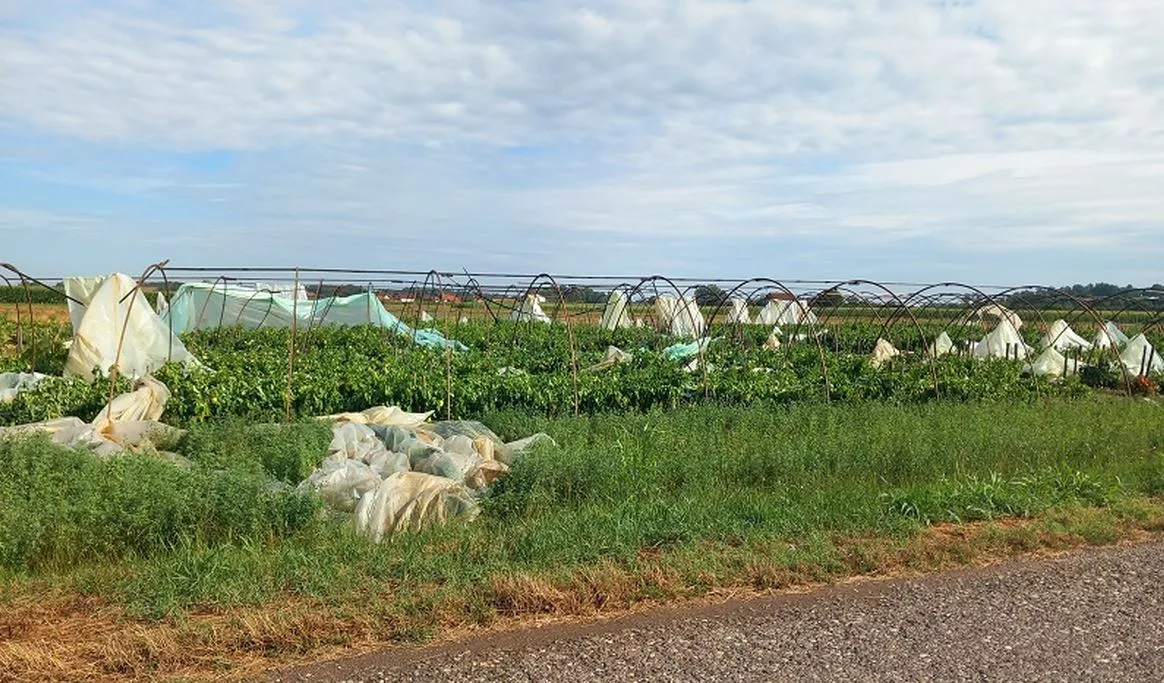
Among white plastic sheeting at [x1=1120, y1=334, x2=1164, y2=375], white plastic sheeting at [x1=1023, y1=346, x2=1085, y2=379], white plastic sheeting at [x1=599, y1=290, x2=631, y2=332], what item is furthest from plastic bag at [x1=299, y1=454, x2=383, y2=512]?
white plastic sheeting at [x1=1120, y1=334, x2=1164, y2=375]

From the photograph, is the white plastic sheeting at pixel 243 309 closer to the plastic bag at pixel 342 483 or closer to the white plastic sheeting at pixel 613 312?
the white plastic sheeting at pixel 613 312

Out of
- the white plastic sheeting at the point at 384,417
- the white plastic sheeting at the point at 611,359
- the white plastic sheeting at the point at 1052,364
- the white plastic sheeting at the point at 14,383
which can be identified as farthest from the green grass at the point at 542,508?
the white plastic sheeting at the point at 1052,364

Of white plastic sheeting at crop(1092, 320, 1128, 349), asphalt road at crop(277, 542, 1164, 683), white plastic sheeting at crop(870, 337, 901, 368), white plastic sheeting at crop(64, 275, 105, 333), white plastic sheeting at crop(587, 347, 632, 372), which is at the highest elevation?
white plastic sheeting at crop(64, 275, 105, 333)

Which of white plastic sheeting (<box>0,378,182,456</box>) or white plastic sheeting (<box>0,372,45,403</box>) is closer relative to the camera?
white plastic sheeting (<box>0,378,182,456</box>)

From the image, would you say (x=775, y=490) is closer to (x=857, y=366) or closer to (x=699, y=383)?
(x=699, y=383)

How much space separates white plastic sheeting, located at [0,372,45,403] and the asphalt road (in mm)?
7721

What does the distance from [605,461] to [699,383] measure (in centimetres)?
506

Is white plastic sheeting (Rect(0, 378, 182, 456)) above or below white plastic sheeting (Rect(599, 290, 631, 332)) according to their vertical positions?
below

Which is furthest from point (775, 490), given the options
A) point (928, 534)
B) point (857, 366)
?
point (857, 366)

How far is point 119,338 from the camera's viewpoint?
12.7 meters

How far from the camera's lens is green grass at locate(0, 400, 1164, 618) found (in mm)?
4949

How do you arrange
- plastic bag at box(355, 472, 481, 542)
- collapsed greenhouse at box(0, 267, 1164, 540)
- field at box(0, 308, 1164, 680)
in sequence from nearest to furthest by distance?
1. field at box(0, 308, 1164, 680)
2. plastic bag at box(355, 472, 481, 542)
3. collapsed greenhouse at box(0, 267, 1164, 540)

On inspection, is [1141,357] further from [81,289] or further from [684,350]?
[81,289]

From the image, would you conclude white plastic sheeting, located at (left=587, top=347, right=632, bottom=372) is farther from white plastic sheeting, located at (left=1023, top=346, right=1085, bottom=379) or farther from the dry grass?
the dry grass
